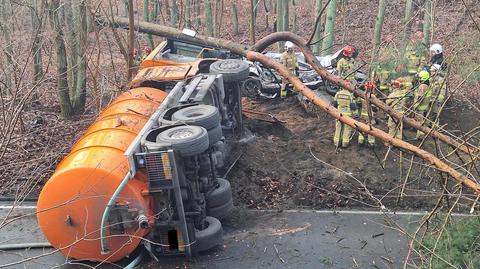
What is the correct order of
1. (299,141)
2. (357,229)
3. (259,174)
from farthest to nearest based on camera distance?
(299,141), (259,174), (357,229)

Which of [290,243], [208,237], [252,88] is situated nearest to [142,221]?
[208,237]

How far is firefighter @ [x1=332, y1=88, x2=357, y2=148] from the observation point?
9.24m

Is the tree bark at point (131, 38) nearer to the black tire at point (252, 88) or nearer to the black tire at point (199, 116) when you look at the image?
the black tire at point (252, 88)

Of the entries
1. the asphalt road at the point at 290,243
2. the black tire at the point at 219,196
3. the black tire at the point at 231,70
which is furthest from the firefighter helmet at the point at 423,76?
the black tire at the point at 219,196

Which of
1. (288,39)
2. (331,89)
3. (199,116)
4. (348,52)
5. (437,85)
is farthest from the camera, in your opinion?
(331,89)

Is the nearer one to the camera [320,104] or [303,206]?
[320,104]

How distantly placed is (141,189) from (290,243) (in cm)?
214

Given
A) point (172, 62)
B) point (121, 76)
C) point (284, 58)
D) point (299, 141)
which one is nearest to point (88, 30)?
point (121, 76)

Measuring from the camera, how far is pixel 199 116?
6180 mm

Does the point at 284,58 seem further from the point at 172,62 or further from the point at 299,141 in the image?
the point at 172,62

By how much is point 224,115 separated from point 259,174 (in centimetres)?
116

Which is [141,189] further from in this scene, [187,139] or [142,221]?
[187,139]

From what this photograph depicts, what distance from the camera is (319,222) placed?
709 cm

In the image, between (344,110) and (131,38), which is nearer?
(344,110)
